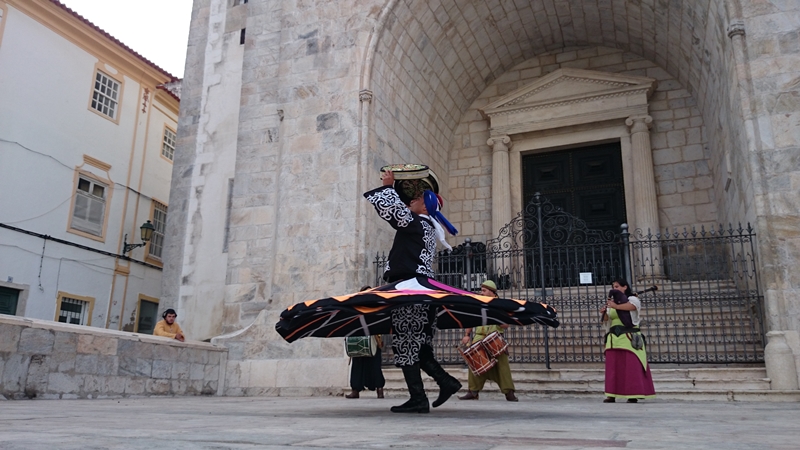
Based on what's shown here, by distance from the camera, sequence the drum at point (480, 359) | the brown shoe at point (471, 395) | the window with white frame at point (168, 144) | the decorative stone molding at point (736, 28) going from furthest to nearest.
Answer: the window with white frame at point (168, 144) → the decorative stone molding at point (736, 28) → the brown shoe at point (471, 395) → the drum at point (480, 359)

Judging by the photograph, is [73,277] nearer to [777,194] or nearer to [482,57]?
[482,57]

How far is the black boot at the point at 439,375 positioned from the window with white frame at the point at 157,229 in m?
17.3

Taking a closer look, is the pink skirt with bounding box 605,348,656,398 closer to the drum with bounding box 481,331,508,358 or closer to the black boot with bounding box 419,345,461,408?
the drum with bounding box 481,331,508,358

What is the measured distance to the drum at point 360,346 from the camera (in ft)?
24.8

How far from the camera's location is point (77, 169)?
1722cm

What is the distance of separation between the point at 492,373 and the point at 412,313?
3.03 meters

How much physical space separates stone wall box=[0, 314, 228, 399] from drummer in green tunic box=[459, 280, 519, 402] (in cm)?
399

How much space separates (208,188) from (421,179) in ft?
32.1

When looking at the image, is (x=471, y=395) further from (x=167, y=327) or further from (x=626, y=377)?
(x=167, y=327)

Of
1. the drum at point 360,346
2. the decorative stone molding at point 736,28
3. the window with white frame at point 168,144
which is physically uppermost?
the window with white frame at point 168,144

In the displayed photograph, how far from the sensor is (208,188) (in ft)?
44.4

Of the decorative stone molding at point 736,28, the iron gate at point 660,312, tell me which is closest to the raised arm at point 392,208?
the iron gate at point 660,312

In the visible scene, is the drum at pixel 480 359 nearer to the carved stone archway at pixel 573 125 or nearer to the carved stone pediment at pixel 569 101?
the carved stone archway at pixel 573 125

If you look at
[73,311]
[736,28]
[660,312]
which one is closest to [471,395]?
[660,312]
